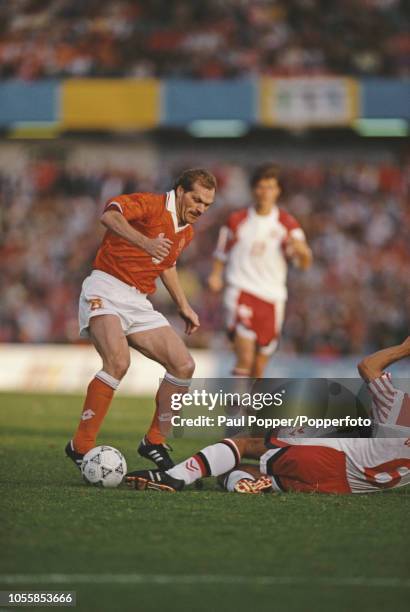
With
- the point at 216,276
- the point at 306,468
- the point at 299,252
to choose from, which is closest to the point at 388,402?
the point at 306,468

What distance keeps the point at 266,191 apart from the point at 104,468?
4.68 m

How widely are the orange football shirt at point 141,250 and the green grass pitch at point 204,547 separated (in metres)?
1.36

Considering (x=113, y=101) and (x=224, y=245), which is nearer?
(x=224, y=245)

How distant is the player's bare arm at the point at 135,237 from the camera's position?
284 inches

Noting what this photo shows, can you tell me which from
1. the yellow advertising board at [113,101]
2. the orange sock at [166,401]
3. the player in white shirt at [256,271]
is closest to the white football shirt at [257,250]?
the player in white shirt at [256,271]

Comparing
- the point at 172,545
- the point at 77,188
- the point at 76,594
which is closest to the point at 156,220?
the point at 172,545

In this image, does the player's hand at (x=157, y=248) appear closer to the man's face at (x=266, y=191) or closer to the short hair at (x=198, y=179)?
the short hair at (x=198, y=179)

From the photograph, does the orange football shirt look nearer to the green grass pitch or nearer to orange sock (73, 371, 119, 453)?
orange sock (73, 371, 119, 453)

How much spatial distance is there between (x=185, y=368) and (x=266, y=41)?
17.0 m

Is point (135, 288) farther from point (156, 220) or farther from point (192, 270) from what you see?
point (192, 270)

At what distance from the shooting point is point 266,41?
23.7m

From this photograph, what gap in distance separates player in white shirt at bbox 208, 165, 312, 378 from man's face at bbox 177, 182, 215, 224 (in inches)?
140

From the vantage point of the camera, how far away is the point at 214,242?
2286cm

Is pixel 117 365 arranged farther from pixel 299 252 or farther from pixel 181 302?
pixel 299 252
